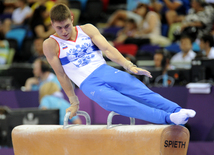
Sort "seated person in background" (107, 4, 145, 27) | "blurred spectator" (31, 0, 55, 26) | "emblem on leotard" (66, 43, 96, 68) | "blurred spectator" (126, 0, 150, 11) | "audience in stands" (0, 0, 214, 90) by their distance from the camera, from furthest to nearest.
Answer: "blurred spectator" (126, 0, 150, 11), "blurred spectator" (31, 0, 55, 26), "seated person in background" (107, 4, 145, 27), "audience in stands" (0, 0, 214, 90), "emblem on leotard" (66, 43, 96, 68)

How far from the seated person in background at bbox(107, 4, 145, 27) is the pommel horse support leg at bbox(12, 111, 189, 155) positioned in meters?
5.43

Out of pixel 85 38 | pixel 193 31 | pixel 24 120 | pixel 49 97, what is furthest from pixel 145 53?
pixel 85 38

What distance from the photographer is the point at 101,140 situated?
3041mm

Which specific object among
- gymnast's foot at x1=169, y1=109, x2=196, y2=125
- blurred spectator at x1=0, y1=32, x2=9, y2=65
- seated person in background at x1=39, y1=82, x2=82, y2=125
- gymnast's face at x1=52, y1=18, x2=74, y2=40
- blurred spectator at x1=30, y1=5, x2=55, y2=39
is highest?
gymnast's face at x1=52, y1=18, x2=74, y2=40

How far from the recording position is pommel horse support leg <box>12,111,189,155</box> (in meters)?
2.70

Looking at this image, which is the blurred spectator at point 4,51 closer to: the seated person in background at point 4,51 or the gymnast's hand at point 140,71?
the seated person in background at point 4,51

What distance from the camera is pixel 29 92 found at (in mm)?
5680

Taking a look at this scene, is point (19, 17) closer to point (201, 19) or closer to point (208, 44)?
point (201, 19)

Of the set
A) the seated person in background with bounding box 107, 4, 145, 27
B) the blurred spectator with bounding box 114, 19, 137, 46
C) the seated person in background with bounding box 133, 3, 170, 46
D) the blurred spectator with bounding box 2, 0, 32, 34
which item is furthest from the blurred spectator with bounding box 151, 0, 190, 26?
the blurred spectator with bounding box 2, 0, 32, 34

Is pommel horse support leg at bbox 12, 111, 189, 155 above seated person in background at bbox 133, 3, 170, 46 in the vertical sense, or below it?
below

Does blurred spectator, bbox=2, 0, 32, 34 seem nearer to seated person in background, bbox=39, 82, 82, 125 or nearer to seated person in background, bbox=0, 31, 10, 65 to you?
seated person in background, bbox=0, 31, 10, 65

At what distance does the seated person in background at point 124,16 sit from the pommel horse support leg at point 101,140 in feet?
17.8

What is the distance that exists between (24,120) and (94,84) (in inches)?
79.5

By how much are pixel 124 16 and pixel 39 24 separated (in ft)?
7.24
